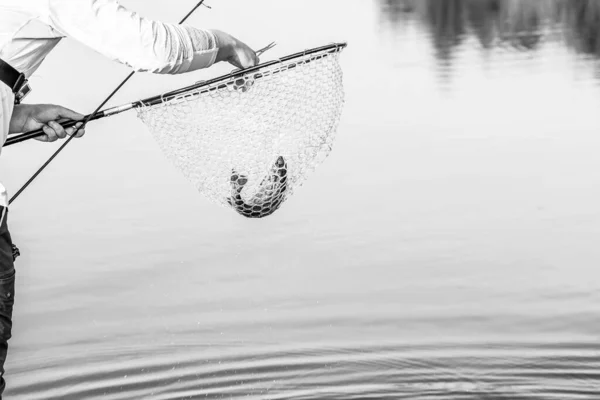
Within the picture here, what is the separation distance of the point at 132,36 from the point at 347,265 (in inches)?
Result: 145

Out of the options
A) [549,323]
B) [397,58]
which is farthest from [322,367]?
[397,58]

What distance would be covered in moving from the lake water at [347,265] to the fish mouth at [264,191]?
3.28ft

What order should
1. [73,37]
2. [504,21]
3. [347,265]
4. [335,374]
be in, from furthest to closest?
1. [504,21]
2. [347,265]
3. [335,374]
4. [73,37]

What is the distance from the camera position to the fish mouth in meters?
4.81

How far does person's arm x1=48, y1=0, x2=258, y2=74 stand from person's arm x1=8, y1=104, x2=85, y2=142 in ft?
1.22

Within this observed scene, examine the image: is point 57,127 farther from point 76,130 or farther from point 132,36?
point 132,36

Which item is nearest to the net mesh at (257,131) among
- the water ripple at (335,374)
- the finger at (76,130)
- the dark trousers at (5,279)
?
the finger at (76,130)

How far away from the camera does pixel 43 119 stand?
412 centimetres

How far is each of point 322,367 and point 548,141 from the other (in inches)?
186

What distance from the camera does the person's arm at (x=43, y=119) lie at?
13.4ft

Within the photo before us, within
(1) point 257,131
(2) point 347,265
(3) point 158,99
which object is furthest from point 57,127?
(2) point 347,265

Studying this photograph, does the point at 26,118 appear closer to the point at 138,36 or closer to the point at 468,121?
the point at 138,36

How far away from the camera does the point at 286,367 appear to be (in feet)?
19.1

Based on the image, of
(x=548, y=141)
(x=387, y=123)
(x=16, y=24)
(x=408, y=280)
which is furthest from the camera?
(x=387, y=123)
